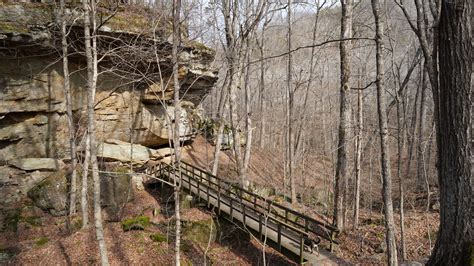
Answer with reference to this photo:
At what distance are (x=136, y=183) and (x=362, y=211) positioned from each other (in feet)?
42.3

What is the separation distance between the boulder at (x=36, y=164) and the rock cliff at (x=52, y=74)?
144mm

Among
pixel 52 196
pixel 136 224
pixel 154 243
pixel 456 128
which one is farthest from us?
pixel 52 196

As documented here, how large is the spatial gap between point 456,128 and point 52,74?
14888mm

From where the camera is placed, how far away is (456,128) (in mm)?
3021

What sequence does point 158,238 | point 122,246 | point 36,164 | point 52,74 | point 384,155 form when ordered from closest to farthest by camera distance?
point 384,155
point 122,246
point 158,238
point 36,164
point 52,74

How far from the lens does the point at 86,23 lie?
864cm

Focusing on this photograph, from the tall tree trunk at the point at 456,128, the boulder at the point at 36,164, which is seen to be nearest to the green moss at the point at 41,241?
the boulder at the point at 36,164

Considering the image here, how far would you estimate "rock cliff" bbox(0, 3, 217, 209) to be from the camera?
1111cm

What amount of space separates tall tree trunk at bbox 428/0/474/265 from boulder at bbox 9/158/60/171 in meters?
14.3

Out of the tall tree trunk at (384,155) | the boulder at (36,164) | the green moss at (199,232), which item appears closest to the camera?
the tall tree trunk at (384,155)

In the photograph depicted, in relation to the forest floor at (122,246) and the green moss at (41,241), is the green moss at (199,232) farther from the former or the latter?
the green moss at (41,241)

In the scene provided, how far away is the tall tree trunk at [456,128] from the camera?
9.72 feet

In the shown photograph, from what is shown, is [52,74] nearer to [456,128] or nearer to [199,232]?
[199,232]

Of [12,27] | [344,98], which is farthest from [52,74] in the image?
[344,98]
